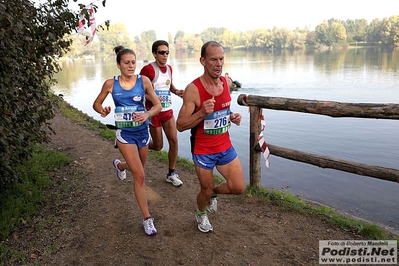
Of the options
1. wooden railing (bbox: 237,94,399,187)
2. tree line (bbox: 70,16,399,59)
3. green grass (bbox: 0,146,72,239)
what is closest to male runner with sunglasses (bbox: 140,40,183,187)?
wooden railing (bbox: 237,94,399,187)

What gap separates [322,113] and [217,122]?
164 centimetres

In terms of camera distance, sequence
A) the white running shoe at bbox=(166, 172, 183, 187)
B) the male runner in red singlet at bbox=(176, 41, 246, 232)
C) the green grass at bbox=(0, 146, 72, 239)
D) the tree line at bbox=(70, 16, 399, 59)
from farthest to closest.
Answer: the tree line at bbox=(70, 16, 399, 59) < the white running shoe at bbox=(166, 172, 183, 187) < the green grass at bbox=(0, 146, 72, 239) < the male runner in red singlet at bbox=(176, 41, 246, 232)

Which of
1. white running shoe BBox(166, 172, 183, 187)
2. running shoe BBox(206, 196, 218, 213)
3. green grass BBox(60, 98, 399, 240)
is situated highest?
running shoe BBox(206, 196, 218, 213)

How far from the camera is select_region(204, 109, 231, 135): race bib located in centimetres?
354

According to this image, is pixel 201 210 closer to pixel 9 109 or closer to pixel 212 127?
pixel 212 127

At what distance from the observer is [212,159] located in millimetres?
3646

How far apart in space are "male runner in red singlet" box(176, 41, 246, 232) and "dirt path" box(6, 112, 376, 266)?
605mm

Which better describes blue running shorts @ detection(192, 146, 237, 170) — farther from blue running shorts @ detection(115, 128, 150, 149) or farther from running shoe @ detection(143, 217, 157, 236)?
running shoe @ detection(143, 217, 157, 236)

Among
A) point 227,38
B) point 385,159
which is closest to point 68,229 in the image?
point 385,159

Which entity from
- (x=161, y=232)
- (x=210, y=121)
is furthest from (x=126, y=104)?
(x=161, y=232)

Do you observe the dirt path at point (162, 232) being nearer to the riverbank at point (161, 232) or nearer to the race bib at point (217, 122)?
the riverbank at point (161, 232)

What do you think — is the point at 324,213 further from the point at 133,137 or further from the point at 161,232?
the point at 133,137

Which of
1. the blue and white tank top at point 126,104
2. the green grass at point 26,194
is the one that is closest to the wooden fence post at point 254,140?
the blue and white tank top at point 126,104

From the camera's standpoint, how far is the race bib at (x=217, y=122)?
354cm
